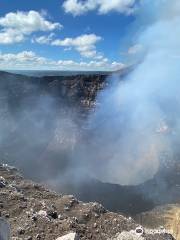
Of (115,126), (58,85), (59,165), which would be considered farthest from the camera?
(58,85)

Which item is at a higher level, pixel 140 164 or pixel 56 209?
pixel 56 209

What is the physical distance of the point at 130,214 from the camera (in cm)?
4466

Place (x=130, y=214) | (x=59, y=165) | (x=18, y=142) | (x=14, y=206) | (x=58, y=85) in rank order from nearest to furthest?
(x=14, y=206) < (x=130, y=214) < (x=59, y=165) < (x=18, y=142) < (x=58, y=85)

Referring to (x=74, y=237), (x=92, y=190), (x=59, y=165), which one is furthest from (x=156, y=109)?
(x=74, y=237)

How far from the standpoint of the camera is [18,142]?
70500 millimetres

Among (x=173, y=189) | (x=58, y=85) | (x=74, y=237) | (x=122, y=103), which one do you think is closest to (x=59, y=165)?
(x=173, y=189)

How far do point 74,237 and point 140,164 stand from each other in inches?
1758

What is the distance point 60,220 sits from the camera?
2525 cm

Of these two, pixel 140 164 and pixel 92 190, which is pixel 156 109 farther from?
pixel 92 190

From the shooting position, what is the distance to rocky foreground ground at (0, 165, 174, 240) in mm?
23531

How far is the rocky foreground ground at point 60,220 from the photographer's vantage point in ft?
77.2

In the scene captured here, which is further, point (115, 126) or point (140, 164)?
point (115, 126)

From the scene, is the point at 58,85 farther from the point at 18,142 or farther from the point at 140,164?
the point at 140,164

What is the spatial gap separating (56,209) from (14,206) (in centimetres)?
290
